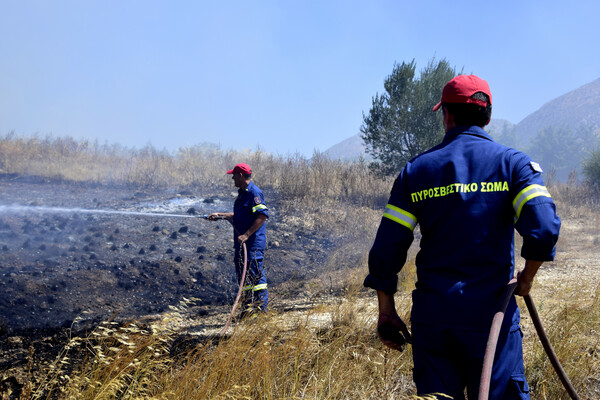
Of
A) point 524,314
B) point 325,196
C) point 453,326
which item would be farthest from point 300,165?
point 453,326

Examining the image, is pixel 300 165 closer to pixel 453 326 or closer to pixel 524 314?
pixel 524 314

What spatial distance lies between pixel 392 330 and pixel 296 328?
1.66 metres

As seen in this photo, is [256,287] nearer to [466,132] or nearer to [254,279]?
[254,279]

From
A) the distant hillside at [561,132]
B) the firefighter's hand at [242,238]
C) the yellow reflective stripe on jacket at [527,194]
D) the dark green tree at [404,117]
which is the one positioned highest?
the distant hillside at [561,132]

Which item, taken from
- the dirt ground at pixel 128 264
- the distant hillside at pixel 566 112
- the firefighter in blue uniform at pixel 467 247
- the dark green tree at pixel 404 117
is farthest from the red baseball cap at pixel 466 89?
the distant hillside at pixel 566 112

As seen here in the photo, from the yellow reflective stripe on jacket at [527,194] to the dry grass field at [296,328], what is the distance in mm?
1152

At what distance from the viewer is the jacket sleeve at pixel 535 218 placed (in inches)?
64.0

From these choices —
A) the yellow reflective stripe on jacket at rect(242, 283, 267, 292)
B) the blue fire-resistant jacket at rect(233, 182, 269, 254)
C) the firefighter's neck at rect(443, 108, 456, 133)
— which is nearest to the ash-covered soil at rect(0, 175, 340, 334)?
the yellow reflective stripe on jacket at rect(242, 283, 267, 292)

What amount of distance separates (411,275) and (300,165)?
29.5 ft

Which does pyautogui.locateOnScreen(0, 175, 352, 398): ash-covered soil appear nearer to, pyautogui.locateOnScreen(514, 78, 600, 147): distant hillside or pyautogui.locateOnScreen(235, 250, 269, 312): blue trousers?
pyautogui.locateOnScreen(235, 250, 269, 312): blue trousers

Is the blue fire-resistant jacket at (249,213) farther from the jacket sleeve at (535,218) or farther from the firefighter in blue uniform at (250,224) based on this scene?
the jacket sleeve at (535,218)

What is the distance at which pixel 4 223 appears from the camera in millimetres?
8203

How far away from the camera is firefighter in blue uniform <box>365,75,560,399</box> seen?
1.70m

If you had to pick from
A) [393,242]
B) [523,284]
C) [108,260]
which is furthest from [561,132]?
[393,242]
